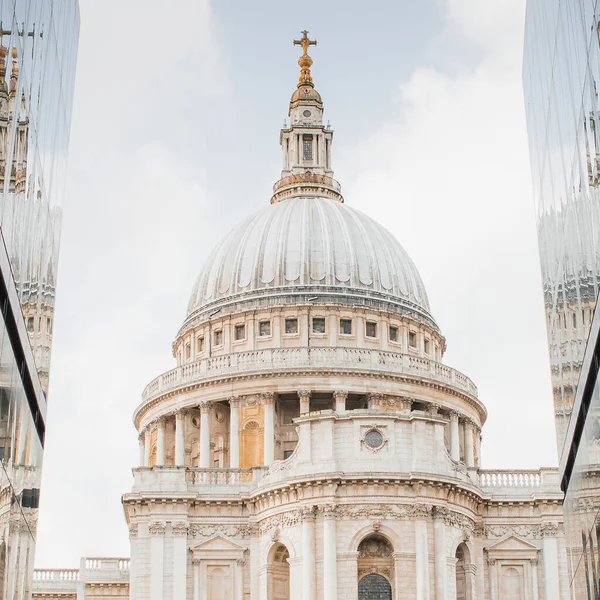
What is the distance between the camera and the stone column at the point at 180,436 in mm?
74500

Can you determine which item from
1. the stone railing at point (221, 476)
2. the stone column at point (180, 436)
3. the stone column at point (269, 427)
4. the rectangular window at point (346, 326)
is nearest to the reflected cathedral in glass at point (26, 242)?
the stone railing at point (221, 476)

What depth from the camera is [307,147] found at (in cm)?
9106

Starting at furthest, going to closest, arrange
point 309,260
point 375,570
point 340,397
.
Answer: point 309,260, point 340,397, point 375,570

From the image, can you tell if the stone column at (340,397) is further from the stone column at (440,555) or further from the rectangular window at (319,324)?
the stone column at (440,555)

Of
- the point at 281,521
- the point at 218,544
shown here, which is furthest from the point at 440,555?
the point at 218,544

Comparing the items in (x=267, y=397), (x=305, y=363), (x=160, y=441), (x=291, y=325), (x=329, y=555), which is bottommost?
(x=329, y=555)

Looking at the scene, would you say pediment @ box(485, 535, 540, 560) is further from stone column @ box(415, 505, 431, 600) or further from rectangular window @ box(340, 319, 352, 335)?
rectangular window @ box(340, 319, 352, 335)

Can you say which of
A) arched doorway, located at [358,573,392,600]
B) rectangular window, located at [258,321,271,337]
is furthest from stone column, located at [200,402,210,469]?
arched doorway, located at [358,573,392,600]

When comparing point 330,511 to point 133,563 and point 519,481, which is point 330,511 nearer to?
point 133,563

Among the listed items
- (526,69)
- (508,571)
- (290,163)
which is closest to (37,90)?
(526,69)

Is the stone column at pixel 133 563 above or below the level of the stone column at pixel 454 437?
below

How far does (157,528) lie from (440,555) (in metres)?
13.7

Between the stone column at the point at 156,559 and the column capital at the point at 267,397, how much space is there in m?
14.2

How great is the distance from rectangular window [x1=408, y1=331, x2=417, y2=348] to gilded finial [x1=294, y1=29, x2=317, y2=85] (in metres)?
23.8
